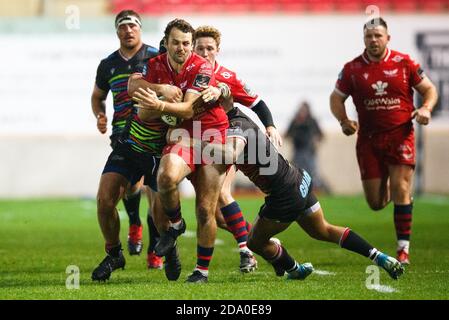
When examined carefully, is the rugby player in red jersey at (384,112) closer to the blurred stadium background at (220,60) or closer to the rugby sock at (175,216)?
the rugby sock at (175,216)

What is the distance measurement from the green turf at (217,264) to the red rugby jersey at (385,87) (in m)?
1.43

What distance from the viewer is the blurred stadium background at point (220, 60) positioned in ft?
74.5

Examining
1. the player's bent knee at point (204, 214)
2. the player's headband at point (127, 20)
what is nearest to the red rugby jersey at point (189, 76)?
the player's bent knee at point (204, 214)

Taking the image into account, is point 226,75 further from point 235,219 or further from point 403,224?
point 403,224

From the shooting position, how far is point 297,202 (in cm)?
821

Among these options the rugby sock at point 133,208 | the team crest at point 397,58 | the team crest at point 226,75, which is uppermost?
the team crest at point 397,58

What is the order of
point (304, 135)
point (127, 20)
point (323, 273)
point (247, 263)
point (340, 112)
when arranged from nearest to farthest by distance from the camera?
point (323, 273), point (247, 263), point (127, 20), point (340, 112), point (304, 135)

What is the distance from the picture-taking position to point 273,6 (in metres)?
24.4

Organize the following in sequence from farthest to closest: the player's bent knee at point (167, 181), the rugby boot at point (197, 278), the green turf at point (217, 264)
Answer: the rugby boot at point (197, 278) < the player's bent knee at point (167, 181) < the green turf at point (217, 264)

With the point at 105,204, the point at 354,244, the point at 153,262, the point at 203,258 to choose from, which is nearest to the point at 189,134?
the point at 203,258

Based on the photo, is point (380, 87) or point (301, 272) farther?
point (380, 87)

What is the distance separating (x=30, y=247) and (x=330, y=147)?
12.4 metres

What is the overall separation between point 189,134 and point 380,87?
321 centimetres
